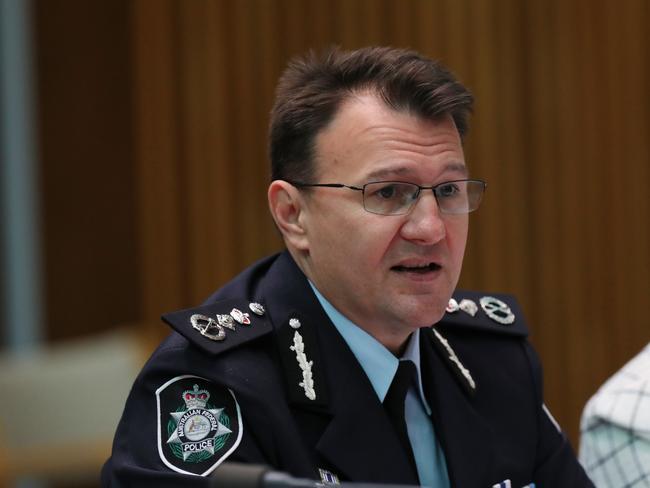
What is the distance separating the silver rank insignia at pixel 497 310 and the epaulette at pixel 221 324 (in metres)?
0.53

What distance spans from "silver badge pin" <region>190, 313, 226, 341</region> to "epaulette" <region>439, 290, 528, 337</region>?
533mm

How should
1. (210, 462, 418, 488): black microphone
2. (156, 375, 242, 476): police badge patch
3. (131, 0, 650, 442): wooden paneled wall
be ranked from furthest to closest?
(131, 0, 650, 442): wooden paneled wall → (156, 375, 242, 476): police badge patch → (210, 462, 418, 488): black microphone

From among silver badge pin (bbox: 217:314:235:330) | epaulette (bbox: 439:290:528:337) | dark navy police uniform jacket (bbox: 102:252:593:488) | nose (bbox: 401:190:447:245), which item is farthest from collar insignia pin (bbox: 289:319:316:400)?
epaulette (bbox: 439:290:528:337)

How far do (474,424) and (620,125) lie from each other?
2000 millimetres

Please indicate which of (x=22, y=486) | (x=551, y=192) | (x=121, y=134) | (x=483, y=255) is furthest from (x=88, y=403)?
(x=551, y=192)

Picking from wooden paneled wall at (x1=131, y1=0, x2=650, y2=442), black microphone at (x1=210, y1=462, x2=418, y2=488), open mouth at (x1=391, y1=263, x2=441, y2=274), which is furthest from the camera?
wooden paneled wall at (x1=131, y1=0, x2=650, y2=442)

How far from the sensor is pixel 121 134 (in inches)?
167

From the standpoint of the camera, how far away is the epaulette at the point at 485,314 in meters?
2.18

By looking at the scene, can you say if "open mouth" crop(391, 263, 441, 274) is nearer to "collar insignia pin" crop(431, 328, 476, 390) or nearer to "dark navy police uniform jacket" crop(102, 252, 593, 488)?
"dark navy police uniform jacket" crop(102, 252, 593, 488)

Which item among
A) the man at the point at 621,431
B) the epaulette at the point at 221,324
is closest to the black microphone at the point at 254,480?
the epaulette at the point at 221,324

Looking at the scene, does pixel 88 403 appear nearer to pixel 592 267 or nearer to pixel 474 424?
pixel 592 267

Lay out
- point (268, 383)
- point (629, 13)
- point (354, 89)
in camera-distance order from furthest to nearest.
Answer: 1. point (629, 13)
2. point (354, 89)
3. point (268, 383)

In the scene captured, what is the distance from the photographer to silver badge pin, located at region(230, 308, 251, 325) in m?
1.87

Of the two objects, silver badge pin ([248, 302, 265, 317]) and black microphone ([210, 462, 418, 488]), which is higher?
silver badge pin ([248, 302, 265, 317])
